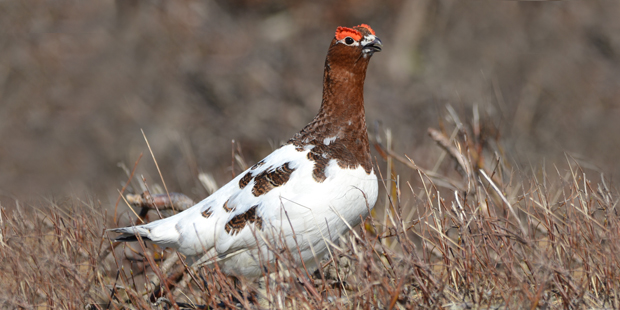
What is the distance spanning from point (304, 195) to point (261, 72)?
7.36 m

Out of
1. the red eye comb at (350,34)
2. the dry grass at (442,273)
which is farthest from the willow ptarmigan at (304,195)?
the dry grass at (442,273)

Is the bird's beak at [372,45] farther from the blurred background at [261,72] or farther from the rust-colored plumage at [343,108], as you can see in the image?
the blurred background at [261,72]

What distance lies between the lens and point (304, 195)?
1929 mm

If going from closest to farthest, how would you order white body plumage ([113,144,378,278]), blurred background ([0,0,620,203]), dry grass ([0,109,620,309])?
dry grass ([0,109,620,309]) → white body plumage ([113,144,378,278]) → blurred background ([0,0,620,203])

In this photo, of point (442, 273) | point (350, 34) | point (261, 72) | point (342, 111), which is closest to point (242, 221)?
point (342, 111)

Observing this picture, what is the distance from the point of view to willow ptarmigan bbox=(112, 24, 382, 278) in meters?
1.92

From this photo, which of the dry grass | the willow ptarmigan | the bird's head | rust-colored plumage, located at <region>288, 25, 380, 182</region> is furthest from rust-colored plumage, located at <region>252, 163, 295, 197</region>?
the bird's head

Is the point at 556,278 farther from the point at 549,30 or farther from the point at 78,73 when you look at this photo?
the point at 78,73

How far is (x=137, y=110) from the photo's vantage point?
898 centimetres

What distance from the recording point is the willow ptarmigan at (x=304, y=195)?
1.92 m

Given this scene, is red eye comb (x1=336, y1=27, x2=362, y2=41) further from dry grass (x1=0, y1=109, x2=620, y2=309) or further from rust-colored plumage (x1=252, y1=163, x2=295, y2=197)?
dry grass (x1=0, y1=109, x2=620, y2=309)

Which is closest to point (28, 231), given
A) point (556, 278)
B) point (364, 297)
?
point (364, 297)

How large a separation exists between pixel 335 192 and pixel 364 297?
42cm

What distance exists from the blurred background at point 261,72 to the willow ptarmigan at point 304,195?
543 centimetres
